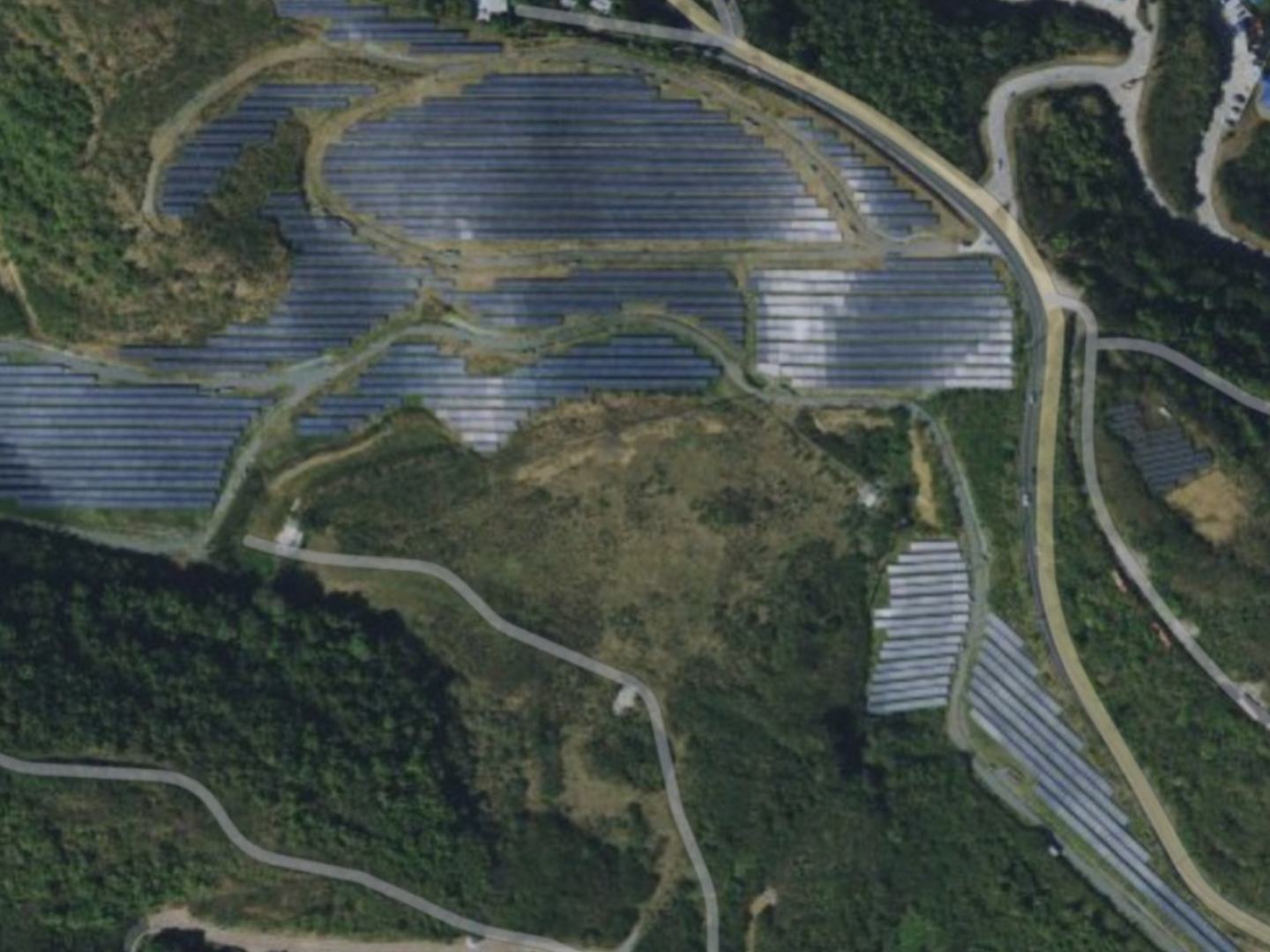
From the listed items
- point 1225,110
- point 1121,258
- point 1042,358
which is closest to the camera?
point 1121,258

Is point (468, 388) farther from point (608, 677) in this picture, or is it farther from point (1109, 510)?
point (1109, 510)

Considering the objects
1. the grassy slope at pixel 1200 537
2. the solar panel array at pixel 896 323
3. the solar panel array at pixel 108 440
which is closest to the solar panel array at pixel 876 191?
the solar panel array at pixel 896 323

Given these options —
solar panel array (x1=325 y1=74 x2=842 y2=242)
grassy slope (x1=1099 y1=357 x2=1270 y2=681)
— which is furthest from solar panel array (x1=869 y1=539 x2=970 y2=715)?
solar panel array (x1=325 y1=74 x2=842 y2=242)


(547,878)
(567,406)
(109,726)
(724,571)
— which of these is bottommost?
(547,878)

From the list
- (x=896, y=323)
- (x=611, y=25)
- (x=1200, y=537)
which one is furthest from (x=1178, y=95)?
(x=611, y=25)

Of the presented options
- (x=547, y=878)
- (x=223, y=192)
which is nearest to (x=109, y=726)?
(x=547, y=878)

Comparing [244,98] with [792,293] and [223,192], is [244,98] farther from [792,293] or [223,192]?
[792,293]
